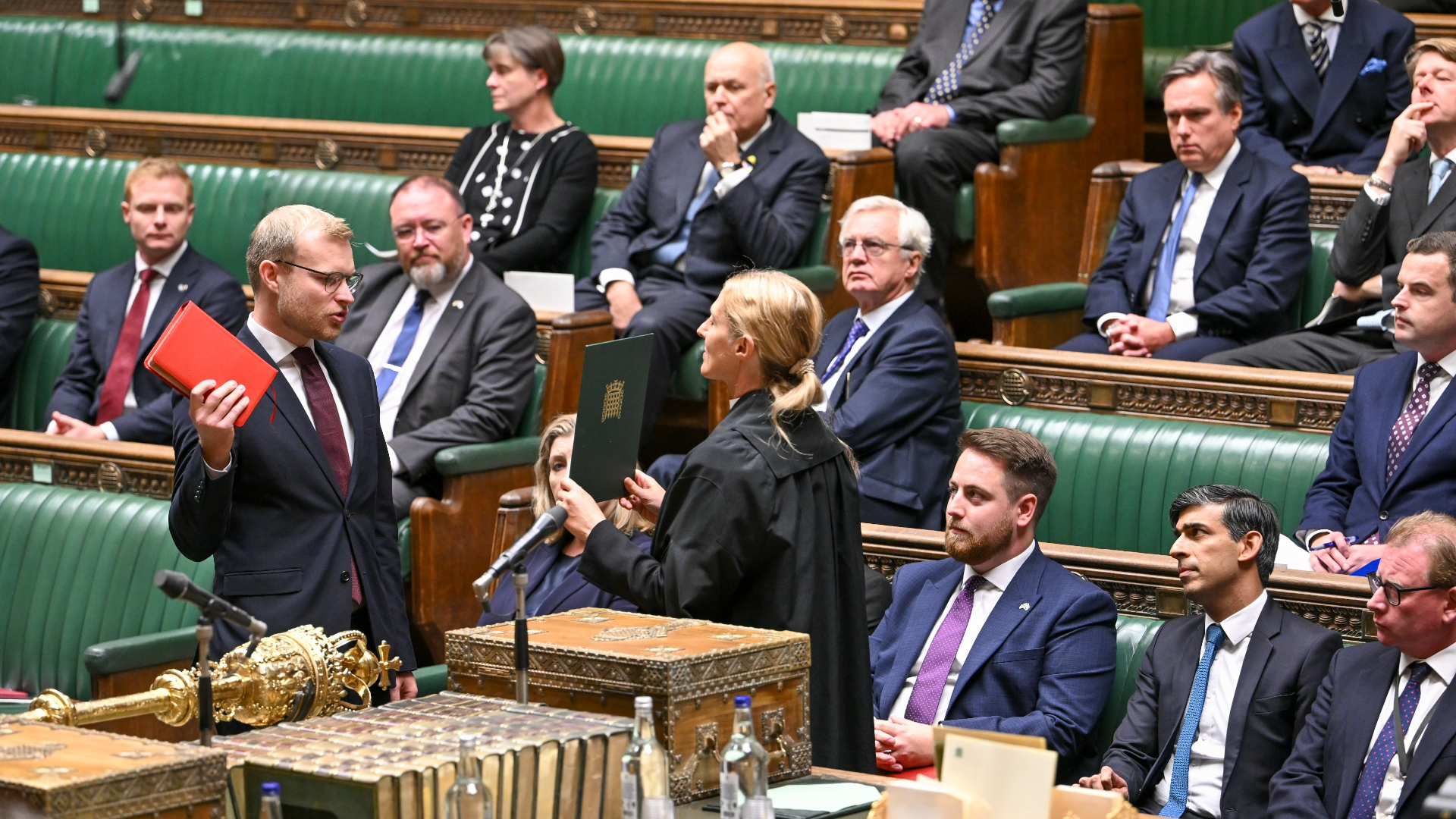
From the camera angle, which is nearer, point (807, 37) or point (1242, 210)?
point (1242, 210)

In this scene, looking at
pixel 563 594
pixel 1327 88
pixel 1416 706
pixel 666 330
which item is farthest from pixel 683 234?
pixel 1416 706

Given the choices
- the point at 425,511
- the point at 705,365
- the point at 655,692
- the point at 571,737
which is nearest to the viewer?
A: the point at 571,737

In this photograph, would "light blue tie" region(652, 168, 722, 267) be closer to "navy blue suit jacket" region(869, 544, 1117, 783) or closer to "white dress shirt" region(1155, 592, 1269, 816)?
"navy blue suit jacket" region(869, 544, 1117, 783)

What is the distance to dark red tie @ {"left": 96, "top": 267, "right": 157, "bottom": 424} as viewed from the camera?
453 cm

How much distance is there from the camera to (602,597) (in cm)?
327

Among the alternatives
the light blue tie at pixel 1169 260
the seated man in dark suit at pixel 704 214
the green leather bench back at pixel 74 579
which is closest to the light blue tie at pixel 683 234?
the seated man in dark suit at pixel 704 214

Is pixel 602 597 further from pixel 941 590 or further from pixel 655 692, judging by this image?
pixel 655 692

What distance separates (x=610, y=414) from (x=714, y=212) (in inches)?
82.4

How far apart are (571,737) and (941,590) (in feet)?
4.35

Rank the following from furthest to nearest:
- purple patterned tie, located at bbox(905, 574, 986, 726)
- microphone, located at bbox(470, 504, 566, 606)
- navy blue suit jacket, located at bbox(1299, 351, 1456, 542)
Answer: navy blue suit jacket, located at bbox(1299, 351, 1456, 542), purple patterned tie, located at bbox(905, 574, 986, 726), microphone, located at bbox(470, 504, 566, 606)

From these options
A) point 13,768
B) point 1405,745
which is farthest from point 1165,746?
point 13,768

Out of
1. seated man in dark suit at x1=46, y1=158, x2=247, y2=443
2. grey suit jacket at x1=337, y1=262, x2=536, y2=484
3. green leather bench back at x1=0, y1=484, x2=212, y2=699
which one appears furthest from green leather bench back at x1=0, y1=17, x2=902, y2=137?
green leather bench back at x1=0, y1=484, x2=212, y2=699

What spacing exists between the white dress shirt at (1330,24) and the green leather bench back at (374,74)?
1.17m

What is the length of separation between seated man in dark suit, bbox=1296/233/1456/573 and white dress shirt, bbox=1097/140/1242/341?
90 cm
